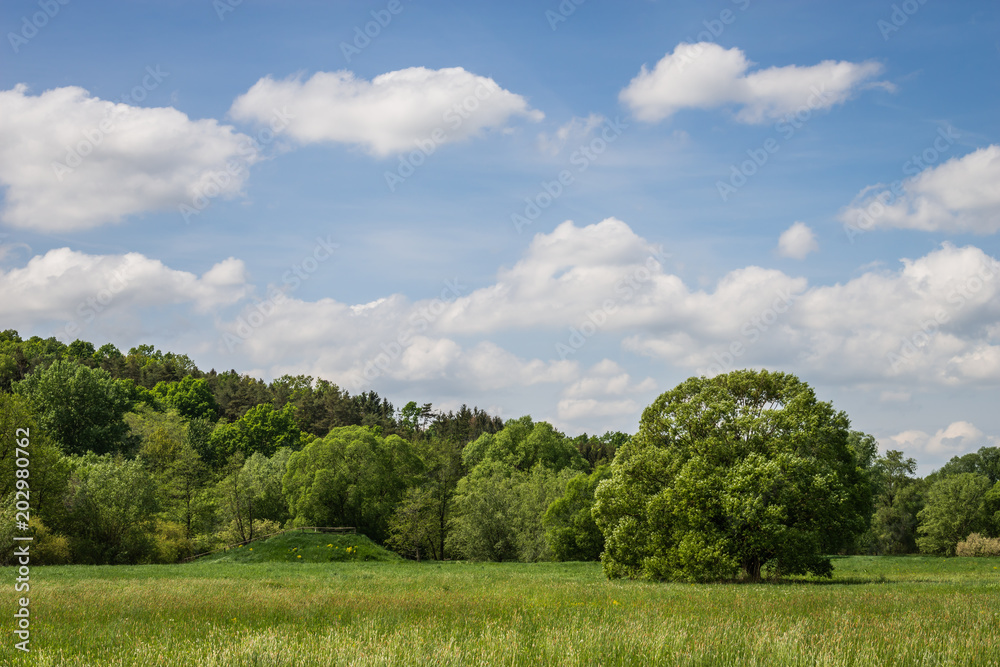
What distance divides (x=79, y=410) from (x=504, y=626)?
97.4 meters

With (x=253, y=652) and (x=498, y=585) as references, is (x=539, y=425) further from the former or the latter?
(x=253, y=652)

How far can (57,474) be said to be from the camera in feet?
175

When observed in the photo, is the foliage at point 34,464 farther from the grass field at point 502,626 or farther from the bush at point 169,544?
the grass field at point 502,626

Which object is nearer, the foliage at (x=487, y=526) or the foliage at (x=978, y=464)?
the foliage at (x=487, y=526)

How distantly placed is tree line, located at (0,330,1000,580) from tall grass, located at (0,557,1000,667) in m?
5.92

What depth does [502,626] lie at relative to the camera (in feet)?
50.4

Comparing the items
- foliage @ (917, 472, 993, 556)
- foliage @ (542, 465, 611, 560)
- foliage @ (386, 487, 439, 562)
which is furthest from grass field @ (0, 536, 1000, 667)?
foliage @ (917, 472, 993, 556)

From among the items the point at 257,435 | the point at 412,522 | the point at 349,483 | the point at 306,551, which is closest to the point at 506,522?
the point at 412,522

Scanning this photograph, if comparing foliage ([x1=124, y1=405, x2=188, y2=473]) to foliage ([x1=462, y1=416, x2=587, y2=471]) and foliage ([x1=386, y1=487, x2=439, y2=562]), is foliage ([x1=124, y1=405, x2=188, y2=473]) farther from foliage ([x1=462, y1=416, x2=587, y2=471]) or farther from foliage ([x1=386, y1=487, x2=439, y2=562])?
foliage ([x1=462, y1=416, x2=587, y2=471])

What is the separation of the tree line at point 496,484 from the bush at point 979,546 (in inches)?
293

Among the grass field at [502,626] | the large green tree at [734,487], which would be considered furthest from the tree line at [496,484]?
the grass field at [502,626]

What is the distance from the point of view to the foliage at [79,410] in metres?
91.3

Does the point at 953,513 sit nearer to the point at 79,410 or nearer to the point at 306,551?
the point at 306,551

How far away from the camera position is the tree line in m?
32.6
